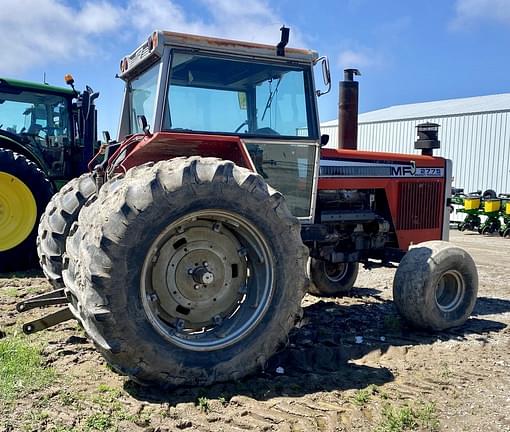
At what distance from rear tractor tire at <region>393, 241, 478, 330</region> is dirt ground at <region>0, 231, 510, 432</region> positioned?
163 millimetres

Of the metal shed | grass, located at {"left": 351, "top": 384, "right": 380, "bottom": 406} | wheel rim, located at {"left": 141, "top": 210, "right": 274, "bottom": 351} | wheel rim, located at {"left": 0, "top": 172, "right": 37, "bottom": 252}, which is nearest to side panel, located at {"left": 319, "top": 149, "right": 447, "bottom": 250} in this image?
wheel rim, located at {"left": 141, "top": 210, "right": 274, "bottom": 351}

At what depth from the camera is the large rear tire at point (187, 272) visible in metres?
3.22

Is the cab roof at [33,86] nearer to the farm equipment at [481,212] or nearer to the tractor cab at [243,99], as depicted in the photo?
the tractor cab at [243,99]

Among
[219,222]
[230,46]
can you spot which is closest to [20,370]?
[219,222]

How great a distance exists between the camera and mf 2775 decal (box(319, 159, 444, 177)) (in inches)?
205

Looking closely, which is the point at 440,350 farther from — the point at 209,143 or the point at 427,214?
the point at 209,143

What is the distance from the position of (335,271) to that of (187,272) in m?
3.13

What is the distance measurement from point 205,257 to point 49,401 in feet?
4.37

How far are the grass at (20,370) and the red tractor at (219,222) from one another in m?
0.28

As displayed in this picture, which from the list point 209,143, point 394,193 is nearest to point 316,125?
point 209,143

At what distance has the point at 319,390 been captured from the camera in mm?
3535

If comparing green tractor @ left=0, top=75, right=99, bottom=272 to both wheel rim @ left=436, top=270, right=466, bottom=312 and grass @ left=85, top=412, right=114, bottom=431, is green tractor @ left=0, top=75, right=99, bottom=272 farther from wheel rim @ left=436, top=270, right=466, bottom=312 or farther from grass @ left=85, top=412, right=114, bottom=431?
wheel rim @ left=436, top=270, right=466, bottom=312

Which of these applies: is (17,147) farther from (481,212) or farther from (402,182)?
(481,212)

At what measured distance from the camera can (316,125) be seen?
4820 mm
